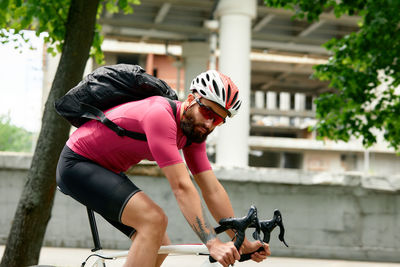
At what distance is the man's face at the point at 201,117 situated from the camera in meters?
3.20

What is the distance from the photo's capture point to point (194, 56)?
28.0 metres

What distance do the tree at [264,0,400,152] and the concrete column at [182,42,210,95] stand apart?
56.3 feet

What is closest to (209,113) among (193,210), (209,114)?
(209,114)

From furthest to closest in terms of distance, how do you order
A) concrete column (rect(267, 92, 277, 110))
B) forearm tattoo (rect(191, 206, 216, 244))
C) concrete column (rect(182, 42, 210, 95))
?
concrete column (rect(267, 92, 277, 110)) → concrete column (rect(182, 42, 210, 95)) → forearm tattoo (rect(191, 206, 216, 244))

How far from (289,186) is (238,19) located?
11.7m

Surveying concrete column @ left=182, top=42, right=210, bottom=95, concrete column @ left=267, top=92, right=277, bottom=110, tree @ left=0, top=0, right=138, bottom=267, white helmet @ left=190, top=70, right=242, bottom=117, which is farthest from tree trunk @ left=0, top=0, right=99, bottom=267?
concrete column @ left=267, top=92, right=277, bottom=110

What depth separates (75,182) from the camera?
3346 millimetres

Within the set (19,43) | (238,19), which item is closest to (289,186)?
(19,43)

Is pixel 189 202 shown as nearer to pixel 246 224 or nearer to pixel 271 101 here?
pixel 246 224

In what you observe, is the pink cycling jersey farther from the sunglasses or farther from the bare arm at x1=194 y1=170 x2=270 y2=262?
the sunglasses

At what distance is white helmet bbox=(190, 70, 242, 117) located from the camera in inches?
124

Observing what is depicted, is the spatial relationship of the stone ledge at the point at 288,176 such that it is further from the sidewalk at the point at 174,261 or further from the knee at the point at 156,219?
the knee at the point at 156,219

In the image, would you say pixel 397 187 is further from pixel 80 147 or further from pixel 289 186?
pixel 80 147

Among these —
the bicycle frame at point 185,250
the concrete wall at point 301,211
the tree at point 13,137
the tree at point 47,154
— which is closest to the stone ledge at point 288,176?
the concrete wall at point 301,211
